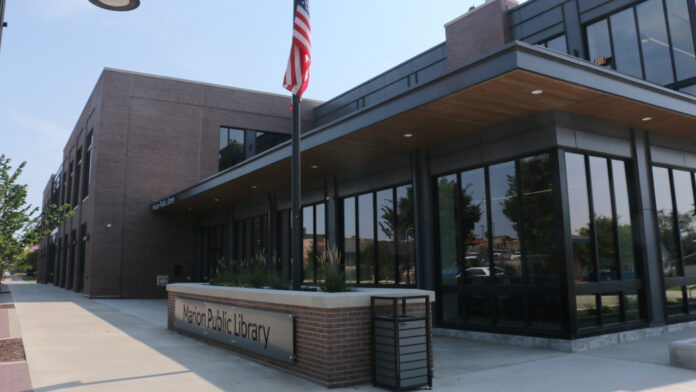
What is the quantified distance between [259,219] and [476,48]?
1129 centimetres

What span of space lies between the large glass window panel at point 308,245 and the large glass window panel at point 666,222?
10.6 meters

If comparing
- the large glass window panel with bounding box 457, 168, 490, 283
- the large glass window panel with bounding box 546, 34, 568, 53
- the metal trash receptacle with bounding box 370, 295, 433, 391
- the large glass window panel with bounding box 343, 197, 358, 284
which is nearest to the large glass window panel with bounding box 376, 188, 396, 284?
the large glass window panel with bounding box 343, 197, 358, 284

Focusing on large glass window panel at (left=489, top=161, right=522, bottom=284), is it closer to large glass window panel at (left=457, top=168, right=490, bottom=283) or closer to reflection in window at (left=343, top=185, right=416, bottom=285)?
large glass window panel at (left=457, top=168, right=490, bottom=283)

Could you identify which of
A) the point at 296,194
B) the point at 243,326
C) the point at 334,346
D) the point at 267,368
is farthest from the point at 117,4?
the point at 267,368

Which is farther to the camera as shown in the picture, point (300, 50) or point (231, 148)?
point (231, 148)

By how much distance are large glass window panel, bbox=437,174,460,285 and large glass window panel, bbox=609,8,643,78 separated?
581cm

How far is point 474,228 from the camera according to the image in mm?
11453

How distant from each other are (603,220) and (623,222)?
28.4 inches

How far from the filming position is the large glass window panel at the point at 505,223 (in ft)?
34.3

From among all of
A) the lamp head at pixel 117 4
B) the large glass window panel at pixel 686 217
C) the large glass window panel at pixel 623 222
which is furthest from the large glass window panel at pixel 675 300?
the lamp head at pixel 117 4

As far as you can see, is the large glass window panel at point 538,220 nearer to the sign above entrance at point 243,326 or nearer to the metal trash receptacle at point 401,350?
the metal trash receptacle at point 401,350

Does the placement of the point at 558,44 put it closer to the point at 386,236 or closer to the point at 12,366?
the point at 386,236

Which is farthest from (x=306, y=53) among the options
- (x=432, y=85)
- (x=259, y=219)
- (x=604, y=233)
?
(x=259, y=219)

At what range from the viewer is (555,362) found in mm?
8242
